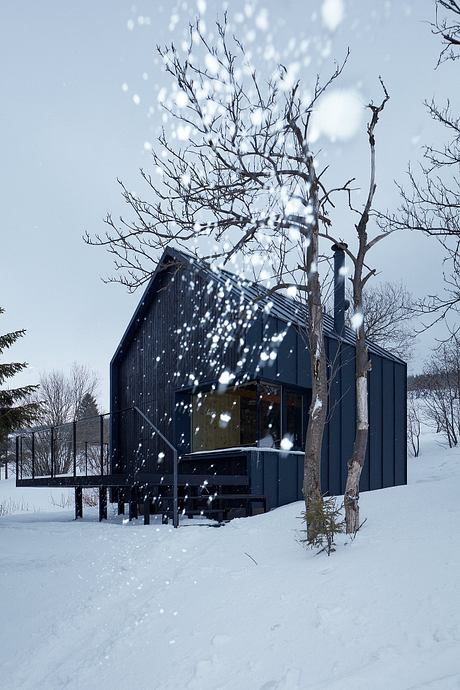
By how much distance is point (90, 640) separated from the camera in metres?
6.26

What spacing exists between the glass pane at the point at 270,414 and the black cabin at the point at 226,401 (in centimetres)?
2

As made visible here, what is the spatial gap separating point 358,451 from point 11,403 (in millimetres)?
11103

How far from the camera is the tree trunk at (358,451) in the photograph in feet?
22.4

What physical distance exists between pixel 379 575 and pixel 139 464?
35.9 ft

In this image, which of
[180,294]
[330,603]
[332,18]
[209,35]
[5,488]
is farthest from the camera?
[5,488]

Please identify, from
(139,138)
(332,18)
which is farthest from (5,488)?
(332,18)

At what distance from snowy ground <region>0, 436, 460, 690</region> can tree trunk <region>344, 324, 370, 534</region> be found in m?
0.24

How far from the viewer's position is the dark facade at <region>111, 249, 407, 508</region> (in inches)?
471

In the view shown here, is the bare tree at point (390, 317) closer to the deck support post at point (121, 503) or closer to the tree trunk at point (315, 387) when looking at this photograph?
the deck support post at point (121, 503)

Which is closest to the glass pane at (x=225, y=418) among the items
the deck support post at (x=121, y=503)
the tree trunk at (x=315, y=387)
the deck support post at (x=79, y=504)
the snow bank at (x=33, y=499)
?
the deck support post at (x=121, y=503)

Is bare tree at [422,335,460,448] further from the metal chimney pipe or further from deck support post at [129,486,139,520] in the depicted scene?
deck support post at [129,486,139,520]

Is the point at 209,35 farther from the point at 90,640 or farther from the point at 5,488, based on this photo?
the point at 5,488

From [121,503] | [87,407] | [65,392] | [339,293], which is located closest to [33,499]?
[87,407]

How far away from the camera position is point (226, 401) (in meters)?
15.8
